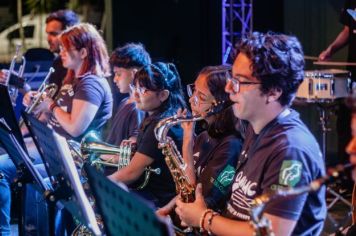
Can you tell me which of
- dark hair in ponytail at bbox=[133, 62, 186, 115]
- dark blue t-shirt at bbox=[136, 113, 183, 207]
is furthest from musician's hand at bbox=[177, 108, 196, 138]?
dark hair in ponytail at bbox=[133, 62, 186, 115]

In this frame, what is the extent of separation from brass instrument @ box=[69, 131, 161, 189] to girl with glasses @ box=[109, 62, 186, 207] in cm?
4

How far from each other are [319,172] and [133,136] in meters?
1.95

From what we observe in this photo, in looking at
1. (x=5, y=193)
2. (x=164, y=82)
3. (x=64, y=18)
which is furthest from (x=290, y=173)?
(x=64, y=18)

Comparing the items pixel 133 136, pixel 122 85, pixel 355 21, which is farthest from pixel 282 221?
pixel 355 21

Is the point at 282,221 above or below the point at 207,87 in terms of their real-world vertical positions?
below

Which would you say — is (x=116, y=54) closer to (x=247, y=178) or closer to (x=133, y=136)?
(x=133, y=136)

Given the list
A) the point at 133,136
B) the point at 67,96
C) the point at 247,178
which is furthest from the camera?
the point at 67,96

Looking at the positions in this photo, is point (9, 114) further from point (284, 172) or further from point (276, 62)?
point (284, 172)

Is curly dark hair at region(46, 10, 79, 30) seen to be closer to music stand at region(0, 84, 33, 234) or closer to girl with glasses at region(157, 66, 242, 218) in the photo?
music stand at region(0, 84, 33, 234)

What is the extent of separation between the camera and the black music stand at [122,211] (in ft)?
7.08

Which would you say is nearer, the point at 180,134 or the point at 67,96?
the point at 180,134

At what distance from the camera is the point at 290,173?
2.60 metres

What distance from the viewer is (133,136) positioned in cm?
446

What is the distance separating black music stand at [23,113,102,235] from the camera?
9.15 ft
